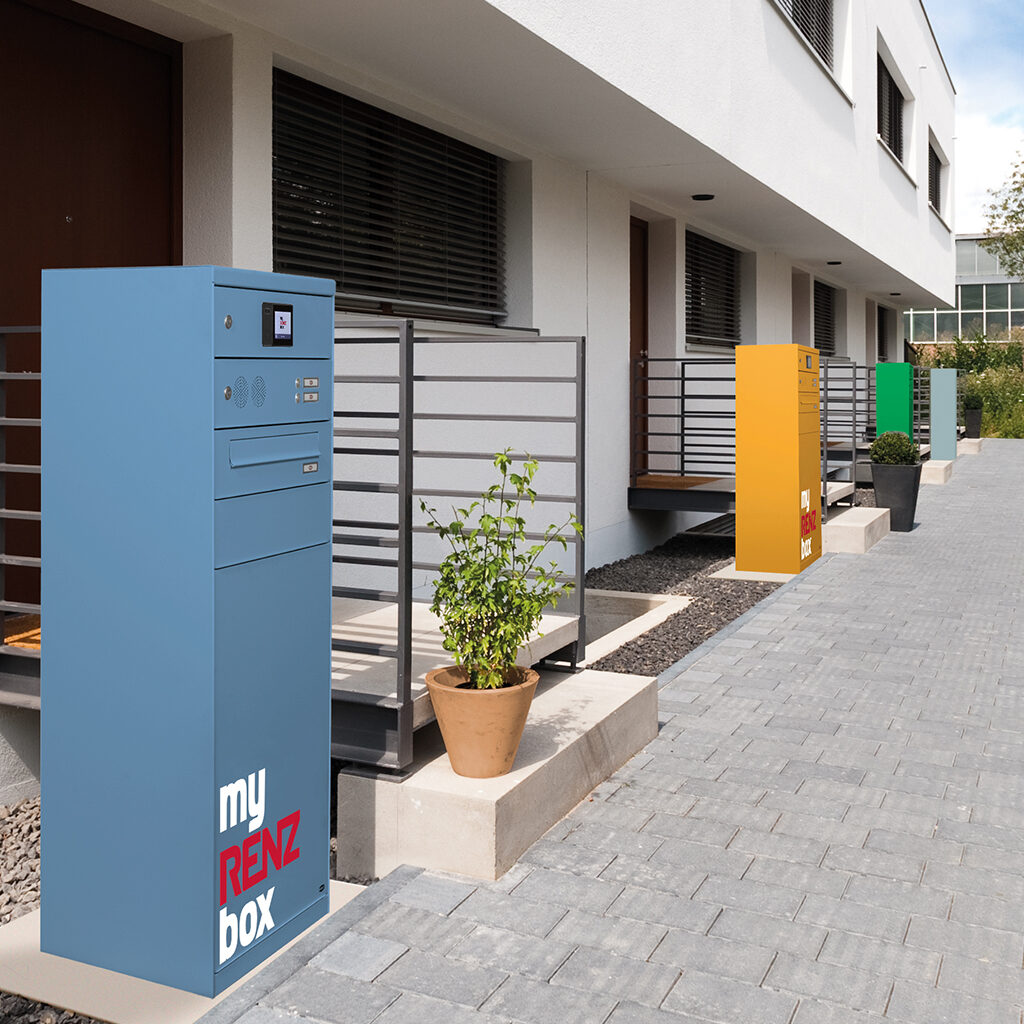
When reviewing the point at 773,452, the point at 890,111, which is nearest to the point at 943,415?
the point at 890,111

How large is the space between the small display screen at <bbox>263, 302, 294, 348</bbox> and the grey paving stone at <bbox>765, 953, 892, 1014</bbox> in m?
2.11

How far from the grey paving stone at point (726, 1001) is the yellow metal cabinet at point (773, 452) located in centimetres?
656

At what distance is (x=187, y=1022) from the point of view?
2877 mm

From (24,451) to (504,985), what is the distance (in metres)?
3.54

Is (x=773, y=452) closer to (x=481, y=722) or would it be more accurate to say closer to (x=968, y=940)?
(x=481, y=722)

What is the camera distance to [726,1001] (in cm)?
303

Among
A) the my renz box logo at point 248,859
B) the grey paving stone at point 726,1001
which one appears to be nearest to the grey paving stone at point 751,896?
the grey paving stone at point 726,1001

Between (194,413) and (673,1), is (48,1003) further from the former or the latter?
(673,1)

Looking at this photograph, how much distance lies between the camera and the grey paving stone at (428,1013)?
9.52 feet

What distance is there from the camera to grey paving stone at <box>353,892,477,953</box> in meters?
3.32

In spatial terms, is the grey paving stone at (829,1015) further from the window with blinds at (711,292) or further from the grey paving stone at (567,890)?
the window with blinds at (711,292)

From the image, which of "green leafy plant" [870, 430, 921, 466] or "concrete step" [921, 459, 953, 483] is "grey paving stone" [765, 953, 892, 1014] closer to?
"green leafy plant" [870, 430, 921, 466]

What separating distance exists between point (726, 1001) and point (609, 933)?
18.1 inches

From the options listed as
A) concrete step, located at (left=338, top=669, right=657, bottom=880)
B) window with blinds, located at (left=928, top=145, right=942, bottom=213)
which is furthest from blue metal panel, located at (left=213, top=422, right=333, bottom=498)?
window with blinds, located at (left=928, top=145, right=942, bottom=213)
